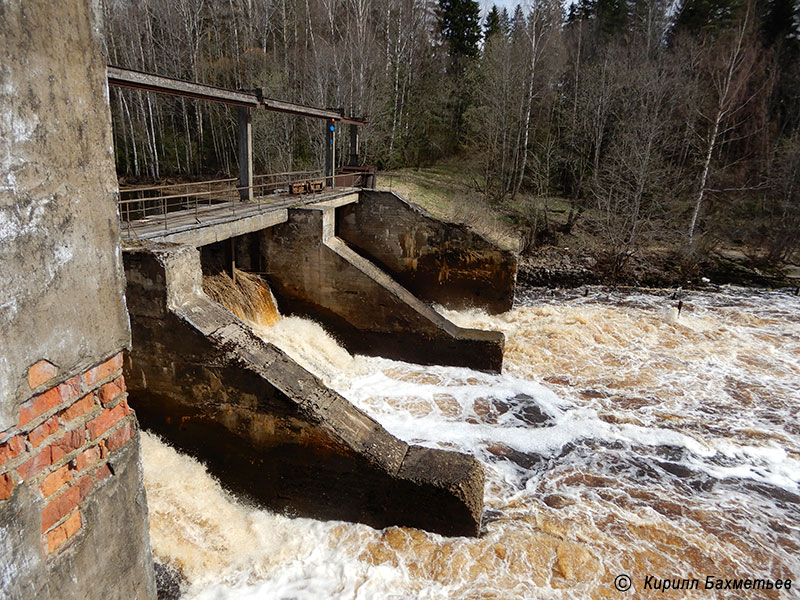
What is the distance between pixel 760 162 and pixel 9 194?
29460 mm

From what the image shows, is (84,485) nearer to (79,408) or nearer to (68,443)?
(68,443)

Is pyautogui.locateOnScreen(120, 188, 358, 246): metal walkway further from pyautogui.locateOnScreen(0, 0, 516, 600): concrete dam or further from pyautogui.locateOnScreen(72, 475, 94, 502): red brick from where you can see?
pyautogui.locateOnScreen(72, 475, 94, 502): red brick

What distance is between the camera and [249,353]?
646 centimetres

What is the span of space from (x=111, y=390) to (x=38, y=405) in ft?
1.33

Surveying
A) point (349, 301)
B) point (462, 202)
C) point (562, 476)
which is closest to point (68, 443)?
point (562, 476)

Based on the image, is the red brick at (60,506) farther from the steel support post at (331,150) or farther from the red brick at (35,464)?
the steel support post at (331,150)

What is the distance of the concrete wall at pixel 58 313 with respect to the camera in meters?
1.68

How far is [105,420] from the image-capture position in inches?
87.9

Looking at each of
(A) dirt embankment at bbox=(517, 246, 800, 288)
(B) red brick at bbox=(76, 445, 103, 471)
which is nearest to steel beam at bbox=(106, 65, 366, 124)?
(B) red brick at bbox=(76, 445, 103, 471)

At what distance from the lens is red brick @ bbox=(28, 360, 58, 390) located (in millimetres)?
1792

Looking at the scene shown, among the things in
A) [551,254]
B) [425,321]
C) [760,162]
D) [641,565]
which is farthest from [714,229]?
[641,565]

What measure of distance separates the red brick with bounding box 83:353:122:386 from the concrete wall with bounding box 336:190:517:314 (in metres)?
11.2

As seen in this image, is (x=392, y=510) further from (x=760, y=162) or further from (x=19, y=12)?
(x=760, y=162)

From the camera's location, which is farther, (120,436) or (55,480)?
(120,436)
